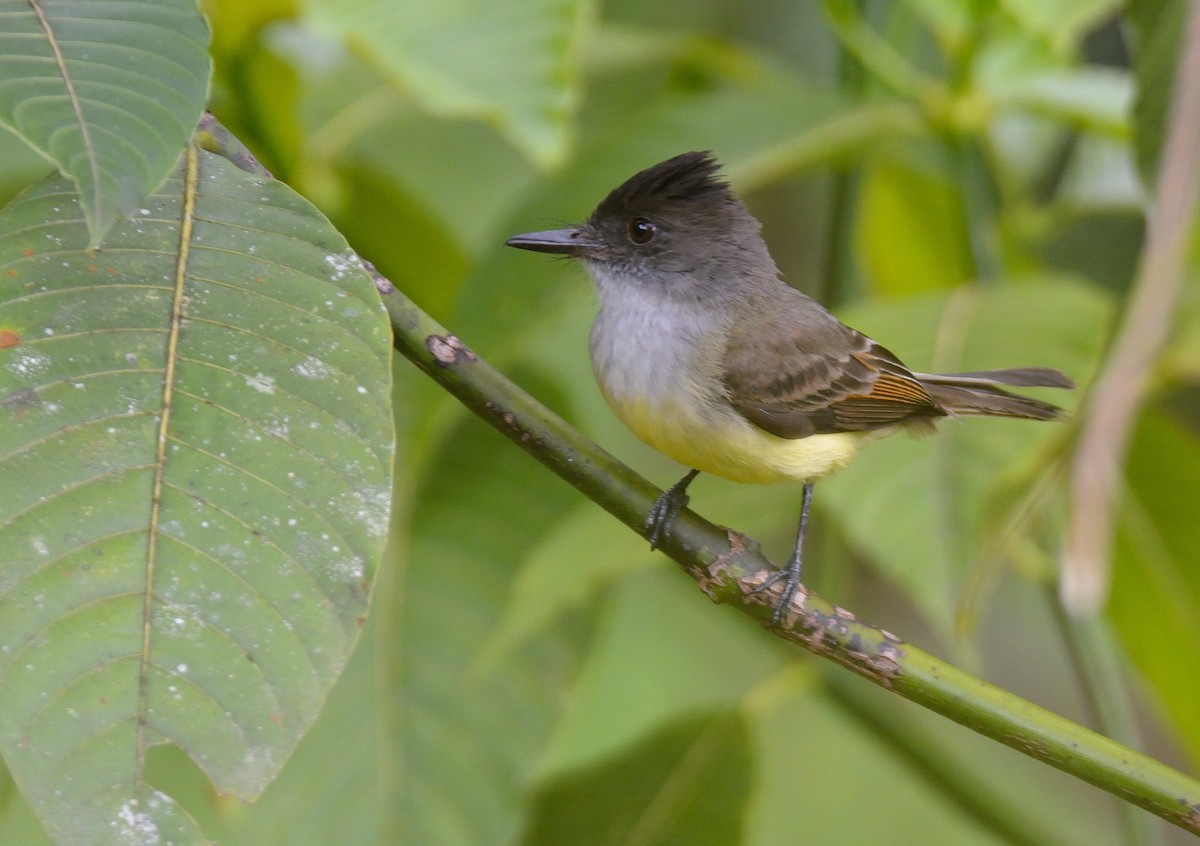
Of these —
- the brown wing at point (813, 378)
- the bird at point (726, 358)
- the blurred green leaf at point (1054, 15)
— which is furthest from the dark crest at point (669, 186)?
the blurred green leaf at point (1054, 15)

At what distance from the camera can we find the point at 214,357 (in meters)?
1.02

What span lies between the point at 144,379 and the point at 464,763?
1.31 meters

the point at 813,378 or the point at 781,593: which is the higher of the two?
the point at 813,378

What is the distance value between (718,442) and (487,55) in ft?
1.98

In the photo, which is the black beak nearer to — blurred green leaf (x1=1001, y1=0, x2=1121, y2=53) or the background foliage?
the background foliage

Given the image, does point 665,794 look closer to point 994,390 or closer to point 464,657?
point 464,657

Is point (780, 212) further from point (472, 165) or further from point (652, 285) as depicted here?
point (652, 285)

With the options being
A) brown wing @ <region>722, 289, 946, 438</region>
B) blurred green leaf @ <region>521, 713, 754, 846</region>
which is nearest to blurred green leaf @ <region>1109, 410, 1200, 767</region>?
brown wing @ <region>722, 289, 946, 438</region>

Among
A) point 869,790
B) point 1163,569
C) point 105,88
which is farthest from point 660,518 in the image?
point 869,790

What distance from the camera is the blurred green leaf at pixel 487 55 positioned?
1.68 m

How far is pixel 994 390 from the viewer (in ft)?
6.78

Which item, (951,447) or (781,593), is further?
(951,447)

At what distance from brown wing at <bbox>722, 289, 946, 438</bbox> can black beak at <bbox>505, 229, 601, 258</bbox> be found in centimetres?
26

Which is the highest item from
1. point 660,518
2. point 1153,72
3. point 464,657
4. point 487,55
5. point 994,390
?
point 487,55
